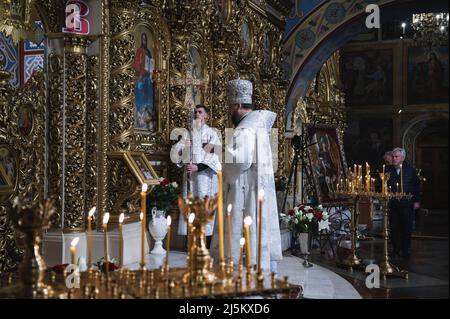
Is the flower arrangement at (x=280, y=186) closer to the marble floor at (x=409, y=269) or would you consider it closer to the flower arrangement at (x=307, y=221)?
the marble floor at (x=409, y=269)

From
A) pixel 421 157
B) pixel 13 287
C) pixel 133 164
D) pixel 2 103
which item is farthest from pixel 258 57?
pixel 421 157

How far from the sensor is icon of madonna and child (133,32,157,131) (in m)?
7.26

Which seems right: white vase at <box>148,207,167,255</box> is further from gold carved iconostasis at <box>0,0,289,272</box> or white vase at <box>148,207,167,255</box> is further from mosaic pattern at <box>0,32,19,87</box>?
mosaic pattern at <box>0,32,19,87</box>

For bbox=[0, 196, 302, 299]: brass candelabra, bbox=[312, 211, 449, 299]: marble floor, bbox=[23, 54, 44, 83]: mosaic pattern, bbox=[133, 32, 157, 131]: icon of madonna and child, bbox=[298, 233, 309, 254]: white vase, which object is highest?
bbox=[23, 54, 44, 83]: mosaic pattern

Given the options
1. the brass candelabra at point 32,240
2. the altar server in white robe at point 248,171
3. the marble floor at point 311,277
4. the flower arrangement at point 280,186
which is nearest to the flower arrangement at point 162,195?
the marble floor at point 311,277

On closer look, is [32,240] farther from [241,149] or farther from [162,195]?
[162,195]

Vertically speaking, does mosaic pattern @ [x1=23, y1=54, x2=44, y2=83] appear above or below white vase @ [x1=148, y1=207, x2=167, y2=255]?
above

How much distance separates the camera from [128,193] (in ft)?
21.8

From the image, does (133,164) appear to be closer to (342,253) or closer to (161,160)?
(161,160)

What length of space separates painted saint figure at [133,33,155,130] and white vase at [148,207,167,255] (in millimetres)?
1024

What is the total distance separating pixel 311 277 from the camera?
6.93m

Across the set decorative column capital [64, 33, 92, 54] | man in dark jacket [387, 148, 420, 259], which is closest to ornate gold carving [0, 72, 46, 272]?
decorative column capital [64, 33, 92, 54]

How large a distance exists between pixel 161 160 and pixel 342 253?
278cm

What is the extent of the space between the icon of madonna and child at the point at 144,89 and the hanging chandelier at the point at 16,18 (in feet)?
4.33
